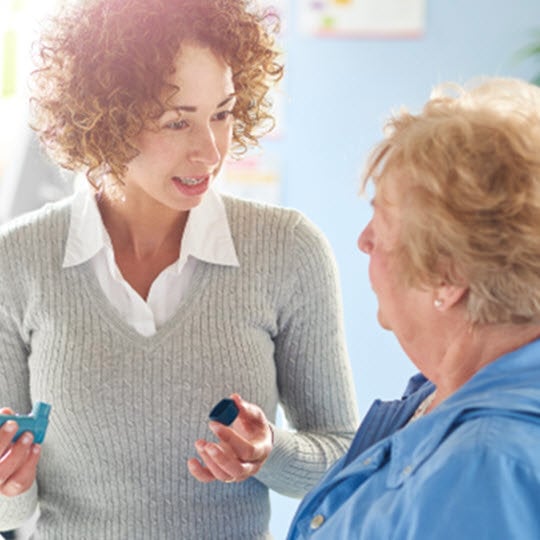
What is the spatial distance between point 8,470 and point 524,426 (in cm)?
78

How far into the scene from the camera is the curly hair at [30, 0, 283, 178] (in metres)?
1.47

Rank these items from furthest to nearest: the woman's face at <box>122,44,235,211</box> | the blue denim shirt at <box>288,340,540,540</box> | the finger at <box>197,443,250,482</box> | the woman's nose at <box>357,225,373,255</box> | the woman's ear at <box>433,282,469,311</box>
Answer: the woman's face at <box>122,44,235,211</box> < the finger at <box>197,443,250,482</box> < the woman's nose at <box>357,225,373,255</box> < the woman's ear at <box>433,282,469,311</box> < the blue denim shirt at <box>288,340,540,540</box>

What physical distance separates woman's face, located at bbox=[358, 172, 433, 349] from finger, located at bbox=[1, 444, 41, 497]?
1.81 feet

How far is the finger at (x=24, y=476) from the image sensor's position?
1.42 metres

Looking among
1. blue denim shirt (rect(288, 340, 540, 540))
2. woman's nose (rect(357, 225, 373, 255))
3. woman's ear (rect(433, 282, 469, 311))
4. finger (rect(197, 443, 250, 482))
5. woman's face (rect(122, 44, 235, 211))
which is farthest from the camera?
woman's face (rect(122, 44, 235, 211))

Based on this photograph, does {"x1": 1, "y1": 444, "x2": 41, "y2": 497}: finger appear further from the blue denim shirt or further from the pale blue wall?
the pale blue wall

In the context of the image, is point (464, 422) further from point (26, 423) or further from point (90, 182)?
point (90, 182)

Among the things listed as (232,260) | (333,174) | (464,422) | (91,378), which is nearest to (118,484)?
(91,378)

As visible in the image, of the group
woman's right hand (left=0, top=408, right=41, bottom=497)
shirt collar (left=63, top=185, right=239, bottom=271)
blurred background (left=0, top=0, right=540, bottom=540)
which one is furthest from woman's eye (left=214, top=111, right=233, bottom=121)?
blurred background (left=0, top=0, right=540, bottom=540)

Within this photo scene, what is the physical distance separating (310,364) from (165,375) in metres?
0.23

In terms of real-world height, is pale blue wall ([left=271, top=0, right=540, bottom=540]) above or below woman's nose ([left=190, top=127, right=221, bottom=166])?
below

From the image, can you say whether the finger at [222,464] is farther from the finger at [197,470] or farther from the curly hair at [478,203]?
the curly hair at [478,203]

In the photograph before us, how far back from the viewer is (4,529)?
1603 millimetres

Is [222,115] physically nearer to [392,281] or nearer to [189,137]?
[189,137]
